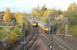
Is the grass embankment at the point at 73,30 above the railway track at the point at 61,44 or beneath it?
above

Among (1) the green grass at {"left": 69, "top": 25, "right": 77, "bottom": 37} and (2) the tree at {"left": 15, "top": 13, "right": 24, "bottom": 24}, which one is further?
(2) the tree at {"left": 15, "top": 13, "right": 24, "bottom": 24}

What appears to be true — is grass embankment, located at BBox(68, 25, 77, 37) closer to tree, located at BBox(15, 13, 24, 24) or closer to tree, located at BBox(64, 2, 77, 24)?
tree, located at BBox(64, 2, 77, 24)

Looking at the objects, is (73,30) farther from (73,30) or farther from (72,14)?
(72,14)

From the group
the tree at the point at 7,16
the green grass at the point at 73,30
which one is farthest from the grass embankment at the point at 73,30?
the tree at the point at 7,16

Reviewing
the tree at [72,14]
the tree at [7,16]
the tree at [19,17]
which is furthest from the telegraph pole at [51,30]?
the tree at [7,16]

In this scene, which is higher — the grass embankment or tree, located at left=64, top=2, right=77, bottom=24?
tree, located at left=64, top=2, right=77, bottom=24

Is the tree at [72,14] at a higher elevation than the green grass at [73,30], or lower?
higher

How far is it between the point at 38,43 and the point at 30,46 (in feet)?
0.48

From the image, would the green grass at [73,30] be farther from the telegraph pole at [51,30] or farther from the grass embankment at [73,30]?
the telegraph pole at [51,30]

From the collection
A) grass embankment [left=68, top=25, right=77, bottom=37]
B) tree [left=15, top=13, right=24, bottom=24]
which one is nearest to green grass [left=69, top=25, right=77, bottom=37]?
grass embankment [left=68, top=25, right=77, bottom=37]

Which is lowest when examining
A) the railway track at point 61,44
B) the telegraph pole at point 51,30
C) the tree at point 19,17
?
the railway track at point 61,44

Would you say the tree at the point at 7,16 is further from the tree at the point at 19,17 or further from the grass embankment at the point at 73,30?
the grass embankment at the point at 73,30

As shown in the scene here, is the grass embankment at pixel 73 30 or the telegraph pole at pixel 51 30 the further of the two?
the telegraph pole at pixel 51 30

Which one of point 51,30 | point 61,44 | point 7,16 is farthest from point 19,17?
point 61,44
